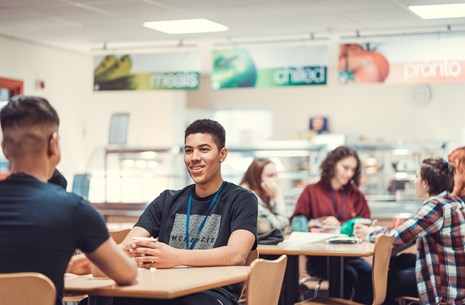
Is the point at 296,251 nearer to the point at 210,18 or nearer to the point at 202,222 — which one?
the point at 202,222

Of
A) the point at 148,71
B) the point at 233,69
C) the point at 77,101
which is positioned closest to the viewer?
the point at 233,69

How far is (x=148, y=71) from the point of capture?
10.2 meters

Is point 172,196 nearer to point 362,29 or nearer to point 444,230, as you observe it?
point 444,230

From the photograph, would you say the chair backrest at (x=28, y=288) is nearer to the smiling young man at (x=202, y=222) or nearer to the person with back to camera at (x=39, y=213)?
the person with back to camera at (x=39, y=213)

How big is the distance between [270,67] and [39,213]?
704cm

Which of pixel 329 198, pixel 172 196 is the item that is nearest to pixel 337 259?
pixel 329 198

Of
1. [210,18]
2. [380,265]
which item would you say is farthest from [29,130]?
[210,18]

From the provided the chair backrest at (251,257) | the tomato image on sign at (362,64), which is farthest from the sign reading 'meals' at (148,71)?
the chair backrest at (251,257)

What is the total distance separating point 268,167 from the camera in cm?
646

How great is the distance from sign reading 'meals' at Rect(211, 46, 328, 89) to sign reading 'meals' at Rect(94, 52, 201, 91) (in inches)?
11.9

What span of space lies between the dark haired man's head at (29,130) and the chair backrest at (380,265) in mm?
2347

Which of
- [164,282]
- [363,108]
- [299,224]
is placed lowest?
[299,224]

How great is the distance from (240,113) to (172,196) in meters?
11.5

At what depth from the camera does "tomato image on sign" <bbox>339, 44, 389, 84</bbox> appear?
9227 mm
